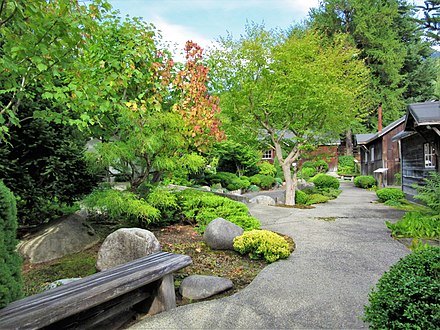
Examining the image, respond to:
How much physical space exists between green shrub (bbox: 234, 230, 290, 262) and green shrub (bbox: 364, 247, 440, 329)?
2.88 meters

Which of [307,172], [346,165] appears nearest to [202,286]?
[307,172]

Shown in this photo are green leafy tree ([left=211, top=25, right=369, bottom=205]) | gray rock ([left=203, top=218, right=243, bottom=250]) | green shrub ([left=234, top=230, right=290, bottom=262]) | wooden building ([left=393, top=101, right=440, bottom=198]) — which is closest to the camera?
green shrub ([left=234, top=230, right=290, bottom=262])

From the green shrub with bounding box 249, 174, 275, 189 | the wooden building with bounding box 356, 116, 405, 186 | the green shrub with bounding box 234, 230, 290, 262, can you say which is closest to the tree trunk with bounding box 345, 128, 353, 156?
the wooden building with bounding box 356, 116, 405, 186

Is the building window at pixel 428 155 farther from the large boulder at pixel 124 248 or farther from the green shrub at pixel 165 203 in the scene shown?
the large boulder at pixel 124 248

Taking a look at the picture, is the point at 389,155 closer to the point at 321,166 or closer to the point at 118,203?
the point at 321,166

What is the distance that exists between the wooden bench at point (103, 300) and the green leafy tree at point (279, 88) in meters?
8.95

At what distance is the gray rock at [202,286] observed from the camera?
3.94 m

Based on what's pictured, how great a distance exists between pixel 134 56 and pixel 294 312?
5.47m

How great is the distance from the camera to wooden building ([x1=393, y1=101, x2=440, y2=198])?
895cm

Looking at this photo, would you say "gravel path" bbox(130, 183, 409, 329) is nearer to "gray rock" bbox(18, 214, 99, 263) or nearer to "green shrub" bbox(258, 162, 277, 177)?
"gray rock" bbox(18, 214, 99, 263)

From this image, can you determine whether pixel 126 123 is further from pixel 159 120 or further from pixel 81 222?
pixel 81 222

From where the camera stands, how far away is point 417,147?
12766 millimetres

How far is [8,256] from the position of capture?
2246mm

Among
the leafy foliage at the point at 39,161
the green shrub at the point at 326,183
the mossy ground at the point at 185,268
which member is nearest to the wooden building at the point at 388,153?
the green shrub at the point at 326,183
